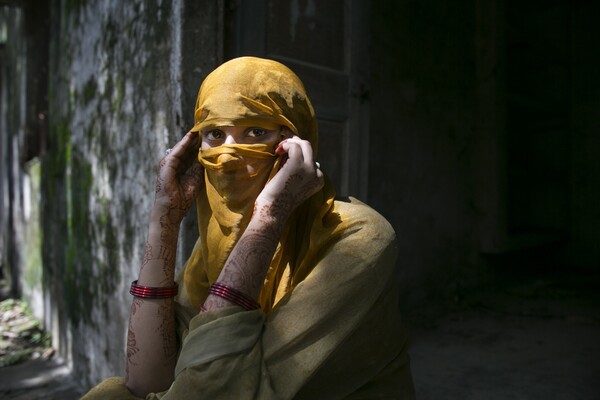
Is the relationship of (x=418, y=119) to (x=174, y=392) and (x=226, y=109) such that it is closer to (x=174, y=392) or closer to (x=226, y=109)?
(x=226, y=109)

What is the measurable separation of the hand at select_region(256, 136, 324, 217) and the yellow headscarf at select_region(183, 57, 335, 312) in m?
0.07

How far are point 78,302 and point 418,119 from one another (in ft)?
9.05

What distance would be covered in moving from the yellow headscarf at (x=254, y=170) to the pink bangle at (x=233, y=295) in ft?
0.51

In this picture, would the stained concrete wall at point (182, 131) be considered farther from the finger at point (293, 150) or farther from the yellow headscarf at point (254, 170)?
the finger at point (293, 150)

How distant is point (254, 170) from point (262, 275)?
27 centimetres

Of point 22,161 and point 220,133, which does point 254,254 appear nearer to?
point 220,133

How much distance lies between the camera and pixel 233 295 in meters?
1.08

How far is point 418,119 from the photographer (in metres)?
3.81

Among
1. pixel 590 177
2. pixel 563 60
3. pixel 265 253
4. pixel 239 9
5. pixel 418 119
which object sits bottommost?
pixel 265 253

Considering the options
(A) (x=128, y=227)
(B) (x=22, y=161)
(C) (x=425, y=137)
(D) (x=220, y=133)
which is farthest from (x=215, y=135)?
(B) (x=22, y=161)

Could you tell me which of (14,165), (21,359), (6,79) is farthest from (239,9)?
(6,79)

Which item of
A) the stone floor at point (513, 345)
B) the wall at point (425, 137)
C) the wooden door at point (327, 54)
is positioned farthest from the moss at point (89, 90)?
the stone floor at point (513, 345)

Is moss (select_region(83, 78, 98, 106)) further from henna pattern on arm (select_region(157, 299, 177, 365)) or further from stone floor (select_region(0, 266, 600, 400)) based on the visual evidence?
henna pattern on arm (select_region(157, 299, 177, 365))

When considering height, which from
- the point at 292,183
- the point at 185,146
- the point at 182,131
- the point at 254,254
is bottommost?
the point at 254,254
